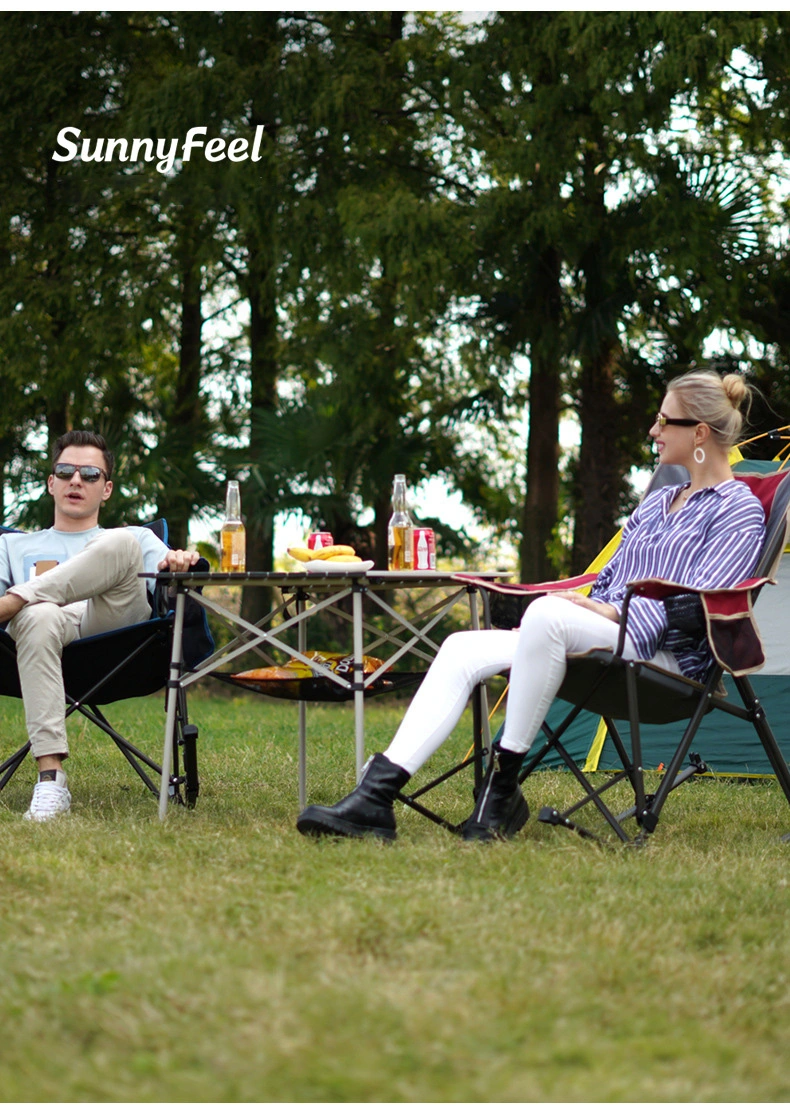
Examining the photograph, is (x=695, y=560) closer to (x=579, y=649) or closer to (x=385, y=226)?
(x=579, y=649)

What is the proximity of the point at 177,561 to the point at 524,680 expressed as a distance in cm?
110

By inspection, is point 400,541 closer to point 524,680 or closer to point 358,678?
point 358,678

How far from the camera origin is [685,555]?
11.2 feet

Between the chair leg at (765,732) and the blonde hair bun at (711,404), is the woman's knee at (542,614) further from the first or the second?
the blonde hair bun at (711,404)

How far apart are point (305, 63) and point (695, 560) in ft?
23.5

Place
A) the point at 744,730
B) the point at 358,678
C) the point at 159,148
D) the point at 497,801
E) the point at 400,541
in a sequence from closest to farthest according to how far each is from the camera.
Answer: the point at 497,801
the point at 358,678
the point at 400,541
the point at 744,730
the point at 159,148

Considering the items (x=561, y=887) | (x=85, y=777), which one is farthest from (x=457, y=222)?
(x=561, y=887)

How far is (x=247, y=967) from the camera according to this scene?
2070 millimetres

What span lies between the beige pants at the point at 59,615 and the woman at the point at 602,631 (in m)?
0.95

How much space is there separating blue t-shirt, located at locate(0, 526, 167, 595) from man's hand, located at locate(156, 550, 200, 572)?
0.33 m

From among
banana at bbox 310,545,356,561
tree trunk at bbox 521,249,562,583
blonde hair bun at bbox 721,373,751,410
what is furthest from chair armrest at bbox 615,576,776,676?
tree trunk at bbox 521,249,562,583

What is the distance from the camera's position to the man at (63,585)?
3.61m

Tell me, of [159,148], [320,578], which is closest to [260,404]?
[159,148]

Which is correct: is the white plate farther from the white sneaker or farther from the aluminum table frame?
the white sneaker
